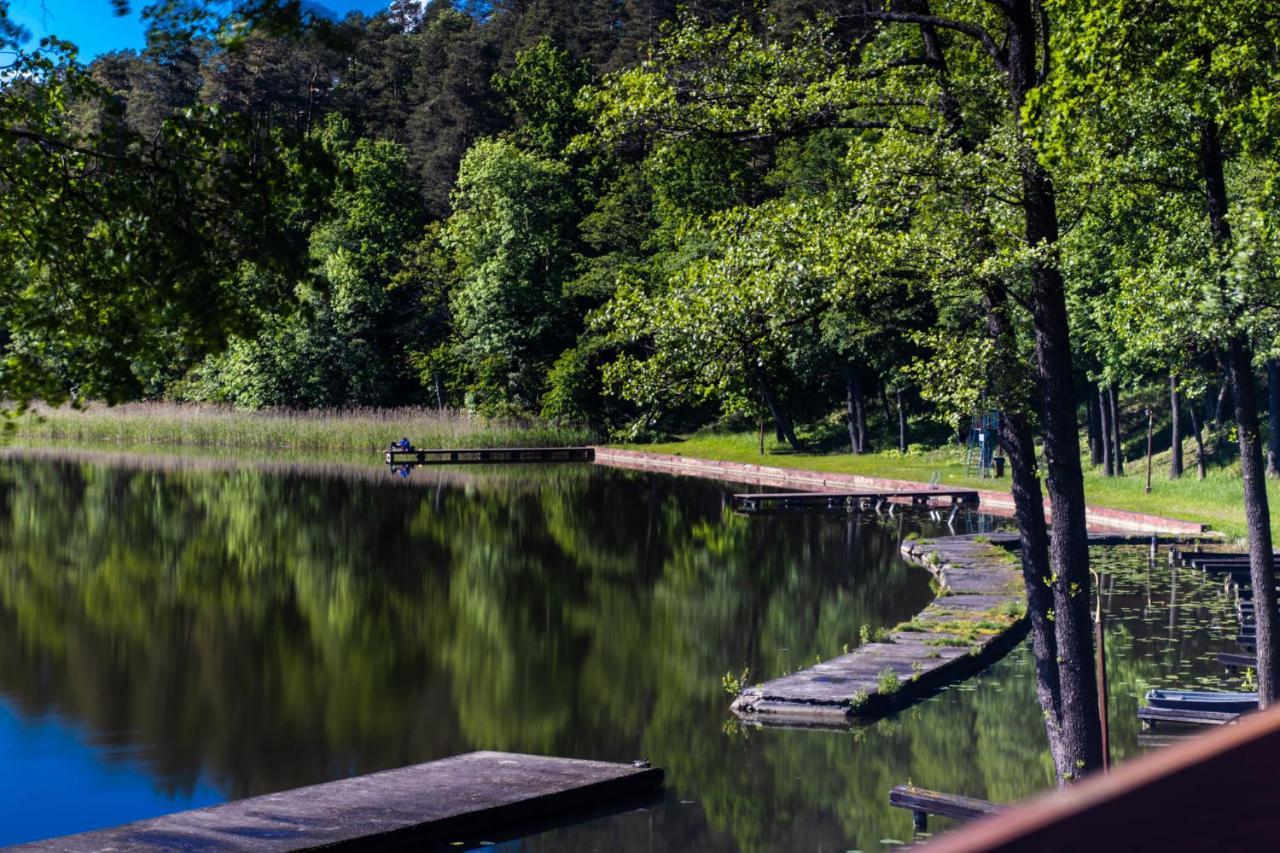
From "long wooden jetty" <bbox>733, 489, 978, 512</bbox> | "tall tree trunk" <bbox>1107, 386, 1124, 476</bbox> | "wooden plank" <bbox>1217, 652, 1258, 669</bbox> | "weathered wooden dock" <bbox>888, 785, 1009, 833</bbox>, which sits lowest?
"weathered wooden dock" <bbox>888, 785, 1009, 833</bbox>

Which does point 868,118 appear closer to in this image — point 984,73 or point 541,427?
point 984,73

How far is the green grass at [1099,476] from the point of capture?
33281mm

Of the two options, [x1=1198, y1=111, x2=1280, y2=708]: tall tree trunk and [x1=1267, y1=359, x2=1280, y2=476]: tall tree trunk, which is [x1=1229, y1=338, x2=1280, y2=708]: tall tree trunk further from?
[x1=1267, y1=359, x2=1280, y2=476]: tall tree trunk

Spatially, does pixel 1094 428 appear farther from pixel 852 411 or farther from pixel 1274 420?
pixel 852 411

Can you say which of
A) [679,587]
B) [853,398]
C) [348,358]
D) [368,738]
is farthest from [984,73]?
[348,358]

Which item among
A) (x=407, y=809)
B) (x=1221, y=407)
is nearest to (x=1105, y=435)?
(x=1221, y=407)

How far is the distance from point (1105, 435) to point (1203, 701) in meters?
27.2

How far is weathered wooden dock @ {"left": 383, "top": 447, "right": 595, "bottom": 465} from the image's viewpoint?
198ft

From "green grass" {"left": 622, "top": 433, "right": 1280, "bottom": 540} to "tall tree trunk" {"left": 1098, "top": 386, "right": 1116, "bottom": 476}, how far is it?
416 mm

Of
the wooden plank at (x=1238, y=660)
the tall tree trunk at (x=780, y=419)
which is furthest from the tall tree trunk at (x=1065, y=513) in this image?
the tall tree trunk at (x=780, y=419)

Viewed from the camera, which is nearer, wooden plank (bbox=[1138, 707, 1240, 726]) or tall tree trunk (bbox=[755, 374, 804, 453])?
wooden plank (bbox=[1138, 707, 1240, 726])

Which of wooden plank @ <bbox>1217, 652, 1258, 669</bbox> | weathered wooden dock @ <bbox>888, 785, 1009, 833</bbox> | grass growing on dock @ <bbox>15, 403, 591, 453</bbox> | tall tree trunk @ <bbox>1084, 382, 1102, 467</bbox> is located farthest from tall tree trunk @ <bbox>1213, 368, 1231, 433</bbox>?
grass growing on dock @ <bbox>15, 403, 591, 453</bbox>

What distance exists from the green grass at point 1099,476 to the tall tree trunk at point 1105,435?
16.4 inches

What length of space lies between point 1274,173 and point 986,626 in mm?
9333
